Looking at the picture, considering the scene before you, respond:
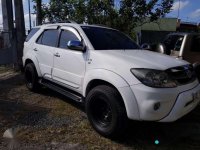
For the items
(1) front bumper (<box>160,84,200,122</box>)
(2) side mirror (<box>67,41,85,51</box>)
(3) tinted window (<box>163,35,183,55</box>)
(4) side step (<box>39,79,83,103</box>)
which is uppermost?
(2) side mirror (<box>67,41,85,51</box>)

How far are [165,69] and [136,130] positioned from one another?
1.33 metres

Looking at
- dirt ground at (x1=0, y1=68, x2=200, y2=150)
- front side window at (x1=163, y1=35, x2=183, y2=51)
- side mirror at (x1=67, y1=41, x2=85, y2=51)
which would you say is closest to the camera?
dirt ground at (x1=0, y1=68, x2=200, y2=150)

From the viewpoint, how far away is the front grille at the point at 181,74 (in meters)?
4.39

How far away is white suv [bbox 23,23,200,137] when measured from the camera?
4.14 metres

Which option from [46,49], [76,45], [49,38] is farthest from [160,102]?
[49,38]

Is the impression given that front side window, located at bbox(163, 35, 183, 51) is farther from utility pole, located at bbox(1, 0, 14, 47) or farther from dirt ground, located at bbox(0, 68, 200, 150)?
utility pole, located at bbox(1, 0, 14, 47)

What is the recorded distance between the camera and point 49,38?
664 centimetres

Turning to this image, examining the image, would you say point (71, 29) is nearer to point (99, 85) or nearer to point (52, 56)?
point (52, 56)

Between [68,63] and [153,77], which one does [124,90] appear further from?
[68,63]

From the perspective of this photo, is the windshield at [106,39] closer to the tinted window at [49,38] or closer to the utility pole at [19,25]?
the tinted window at [49,38]

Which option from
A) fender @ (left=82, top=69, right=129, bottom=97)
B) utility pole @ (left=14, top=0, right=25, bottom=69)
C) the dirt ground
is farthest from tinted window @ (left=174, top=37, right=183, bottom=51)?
utility pole @ (left=14, top=0, right=25, bottom=69)

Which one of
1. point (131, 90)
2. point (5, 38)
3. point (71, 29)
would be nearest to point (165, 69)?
point (131, 90)

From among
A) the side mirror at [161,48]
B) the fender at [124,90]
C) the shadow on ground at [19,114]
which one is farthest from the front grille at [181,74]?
the side mirror at [161,48]

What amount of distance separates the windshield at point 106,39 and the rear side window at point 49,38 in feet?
2.95
